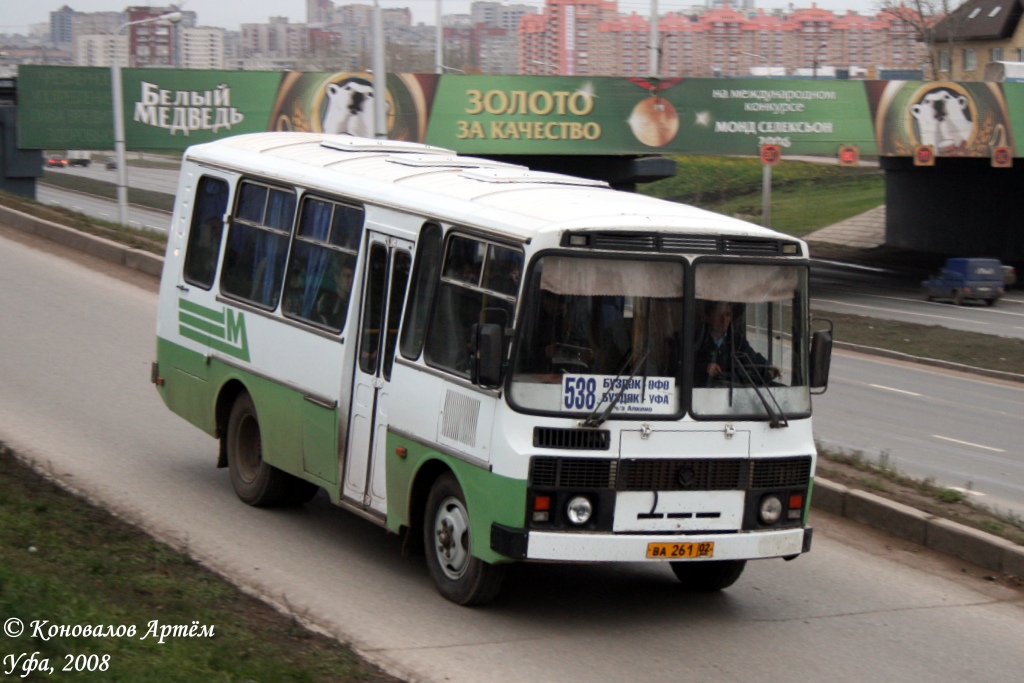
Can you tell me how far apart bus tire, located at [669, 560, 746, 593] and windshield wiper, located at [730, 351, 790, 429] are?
1185 millimetres

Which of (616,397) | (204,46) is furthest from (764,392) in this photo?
(204,46)

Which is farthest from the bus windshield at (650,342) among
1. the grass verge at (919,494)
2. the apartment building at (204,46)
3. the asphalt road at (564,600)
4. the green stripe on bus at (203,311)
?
the apartment building at (204,46)

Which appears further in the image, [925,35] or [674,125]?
[925,35]

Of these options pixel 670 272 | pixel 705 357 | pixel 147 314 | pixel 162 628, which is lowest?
pixel 147 314

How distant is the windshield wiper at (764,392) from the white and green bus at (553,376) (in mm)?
16

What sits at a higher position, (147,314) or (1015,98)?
(1015,98)

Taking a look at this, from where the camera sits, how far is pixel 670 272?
310 inches

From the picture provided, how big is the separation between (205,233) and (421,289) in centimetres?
342

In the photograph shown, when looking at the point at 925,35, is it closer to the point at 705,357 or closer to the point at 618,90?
the point at 618,90

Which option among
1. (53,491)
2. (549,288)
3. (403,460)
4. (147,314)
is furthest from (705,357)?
(147,314)

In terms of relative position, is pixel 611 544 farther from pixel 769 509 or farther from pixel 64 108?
pixel 64 108

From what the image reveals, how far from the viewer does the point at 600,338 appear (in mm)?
7750

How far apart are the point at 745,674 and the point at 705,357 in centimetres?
187

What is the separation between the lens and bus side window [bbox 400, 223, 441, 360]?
8570mm
